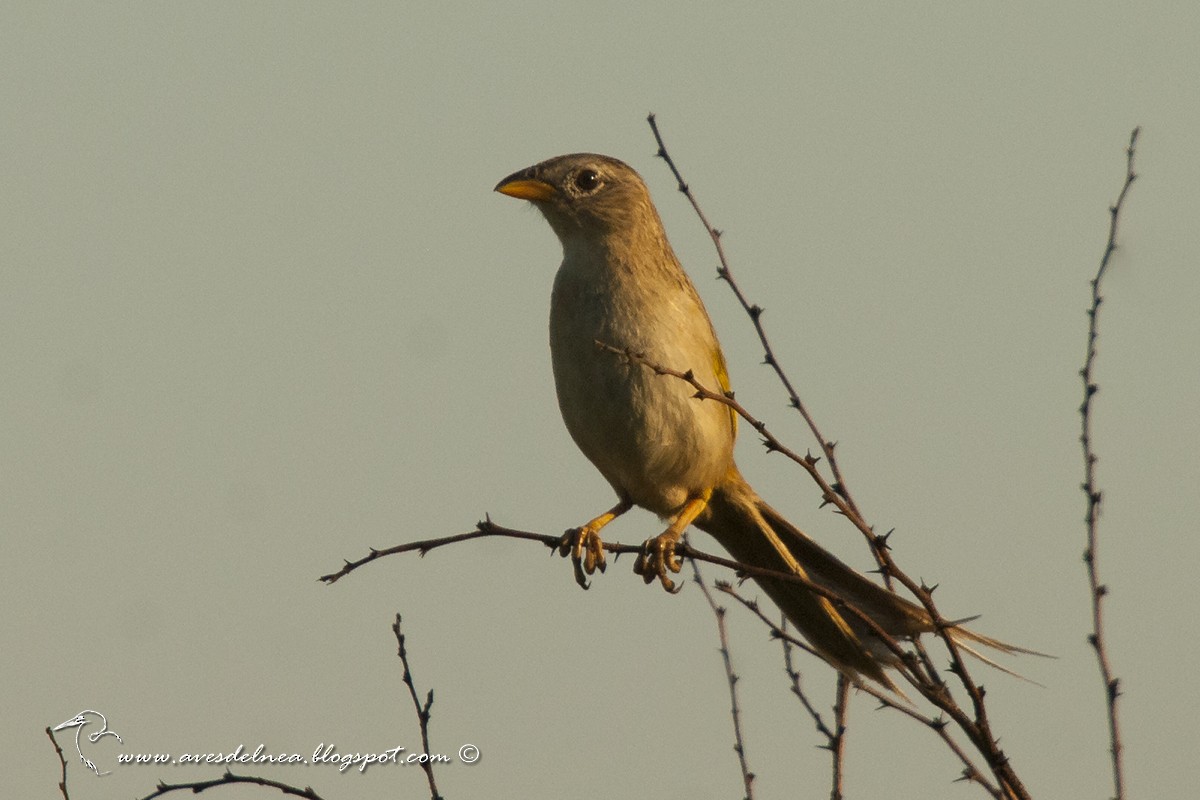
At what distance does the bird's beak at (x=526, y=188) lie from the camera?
6125 mm

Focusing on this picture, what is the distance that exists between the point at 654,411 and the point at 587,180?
1298 mm

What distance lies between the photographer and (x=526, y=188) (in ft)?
20.1

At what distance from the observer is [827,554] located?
587 centimetres

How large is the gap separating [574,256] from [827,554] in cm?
165

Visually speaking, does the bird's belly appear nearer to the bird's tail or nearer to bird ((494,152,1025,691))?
bird ((494,152,1025,691))

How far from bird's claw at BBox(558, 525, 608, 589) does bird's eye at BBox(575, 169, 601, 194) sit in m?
1.60

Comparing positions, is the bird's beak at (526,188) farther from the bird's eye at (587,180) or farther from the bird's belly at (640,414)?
the bird's belly at (640,414)

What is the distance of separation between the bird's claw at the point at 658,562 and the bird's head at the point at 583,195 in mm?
1391

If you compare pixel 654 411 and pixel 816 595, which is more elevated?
pixel 654 411

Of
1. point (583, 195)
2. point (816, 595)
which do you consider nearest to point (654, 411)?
point (816, 595)

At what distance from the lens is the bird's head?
19.8 feet

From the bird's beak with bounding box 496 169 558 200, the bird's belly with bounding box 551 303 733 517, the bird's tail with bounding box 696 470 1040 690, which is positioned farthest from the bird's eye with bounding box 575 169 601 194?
the bird's tail with bounding box 696 470 1040 690

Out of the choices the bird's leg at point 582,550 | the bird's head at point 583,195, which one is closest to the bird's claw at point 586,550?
the bird's leg at point 582,550

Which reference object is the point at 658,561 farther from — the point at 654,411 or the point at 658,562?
the point at 654,411
